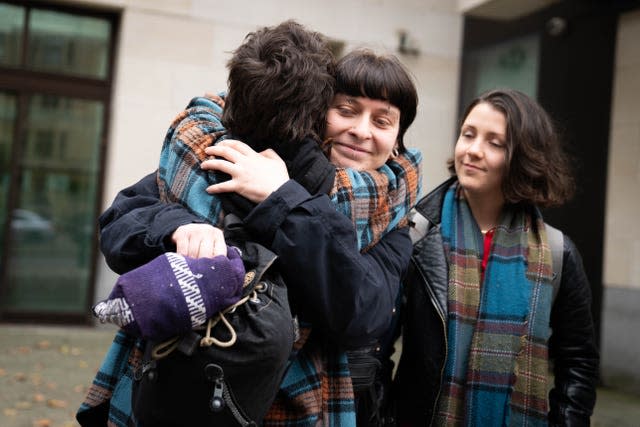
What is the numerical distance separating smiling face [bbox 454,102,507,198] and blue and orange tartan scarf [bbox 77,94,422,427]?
0.75 m

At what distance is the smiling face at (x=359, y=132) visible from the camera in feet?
6.05

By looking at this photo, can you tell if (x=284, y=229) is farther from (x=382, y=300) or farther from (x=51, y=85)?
(x=51, y=85)

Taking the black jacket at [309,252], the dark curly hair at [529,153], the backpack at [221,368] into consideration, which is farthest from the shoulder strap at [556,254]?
the backpack at [221,368]

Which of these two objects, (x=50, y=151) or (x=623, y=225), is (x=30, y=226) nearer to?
(x=50, y=151)

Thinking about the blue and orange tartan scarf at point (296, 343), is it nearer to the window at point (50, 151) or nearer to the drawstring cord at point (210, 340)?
the drawstring cord at point (210, 340)

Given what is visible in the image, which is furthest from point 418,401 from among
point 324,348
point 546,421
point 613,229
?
point 613,229

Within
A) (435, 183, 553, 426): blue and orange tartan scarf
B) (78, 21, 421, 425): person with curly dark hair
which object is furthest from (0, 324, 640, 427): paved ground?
(78, 21, 421, 425): person with curly dark hair

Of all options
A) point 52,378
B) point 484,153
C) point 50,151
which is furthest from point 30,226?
point 484,153

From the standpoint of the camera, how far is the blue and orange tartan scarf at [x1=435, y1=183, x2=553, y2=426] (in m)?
2.28

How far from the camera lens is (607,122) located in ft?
22.0

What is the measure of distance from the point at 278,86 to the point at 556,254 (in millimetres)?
1339

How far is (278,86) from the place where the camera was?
1.59 m

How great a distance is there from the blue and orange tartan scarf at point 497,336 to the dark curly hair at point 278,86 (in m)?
0.91

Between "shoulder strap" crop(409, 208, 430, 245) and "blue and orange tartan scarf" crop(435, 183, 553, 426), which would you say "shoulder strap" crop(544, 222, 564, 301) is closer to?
"blue and orange tartan scarf" crop(435, 183, 553, 426)
